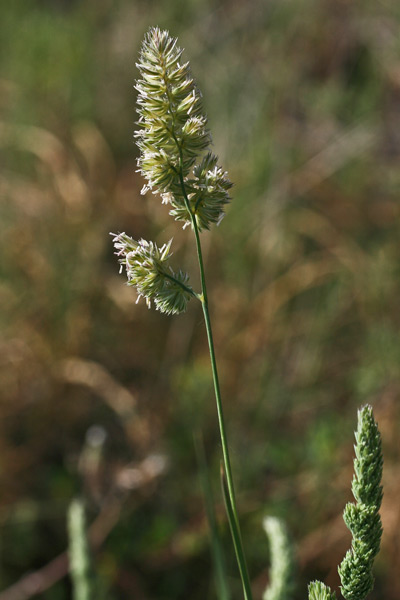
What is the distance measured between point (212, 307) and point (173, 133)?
2.33 m

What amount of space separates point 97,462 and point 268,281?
4.38 feet

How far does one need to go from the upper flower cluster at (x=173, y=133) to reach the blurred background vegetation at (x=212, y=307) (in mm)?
995

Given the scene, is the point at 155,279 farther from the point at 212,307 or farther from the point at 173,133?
the point at 212,307

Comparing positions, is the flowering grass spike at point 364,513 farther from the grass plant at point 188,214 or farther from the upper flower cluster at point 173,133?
the upper flower cluster at point 173,133

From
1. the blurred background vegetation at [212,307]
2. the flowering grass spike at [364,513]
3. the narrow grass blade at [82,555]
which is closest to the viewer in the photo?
the flowering grass spike at [364,513]

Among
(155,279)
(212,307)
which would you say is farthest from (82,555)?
(212,307)

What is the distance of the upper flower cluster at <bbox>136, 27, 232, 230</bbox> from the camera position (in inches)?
28.1

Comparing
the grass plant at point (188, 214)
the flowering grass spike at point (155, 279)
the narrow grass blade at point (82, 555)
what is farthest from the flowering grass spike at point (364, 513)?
the narrow grass blade at point (82, 555)

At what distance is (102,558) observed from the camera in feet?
6.96

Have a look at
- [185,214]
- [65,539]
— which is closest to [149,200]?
[65,539]

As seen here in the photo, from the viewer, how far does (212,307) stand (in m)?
3.06

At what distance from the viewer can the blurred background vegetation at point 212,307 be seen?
221 cm

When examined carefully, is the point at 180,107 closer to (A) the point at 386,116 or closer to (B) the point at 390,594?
(B) the point at 390,594

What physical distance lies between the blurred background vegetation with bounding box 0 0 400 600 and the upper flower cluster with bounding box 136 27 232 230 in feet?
3.26
